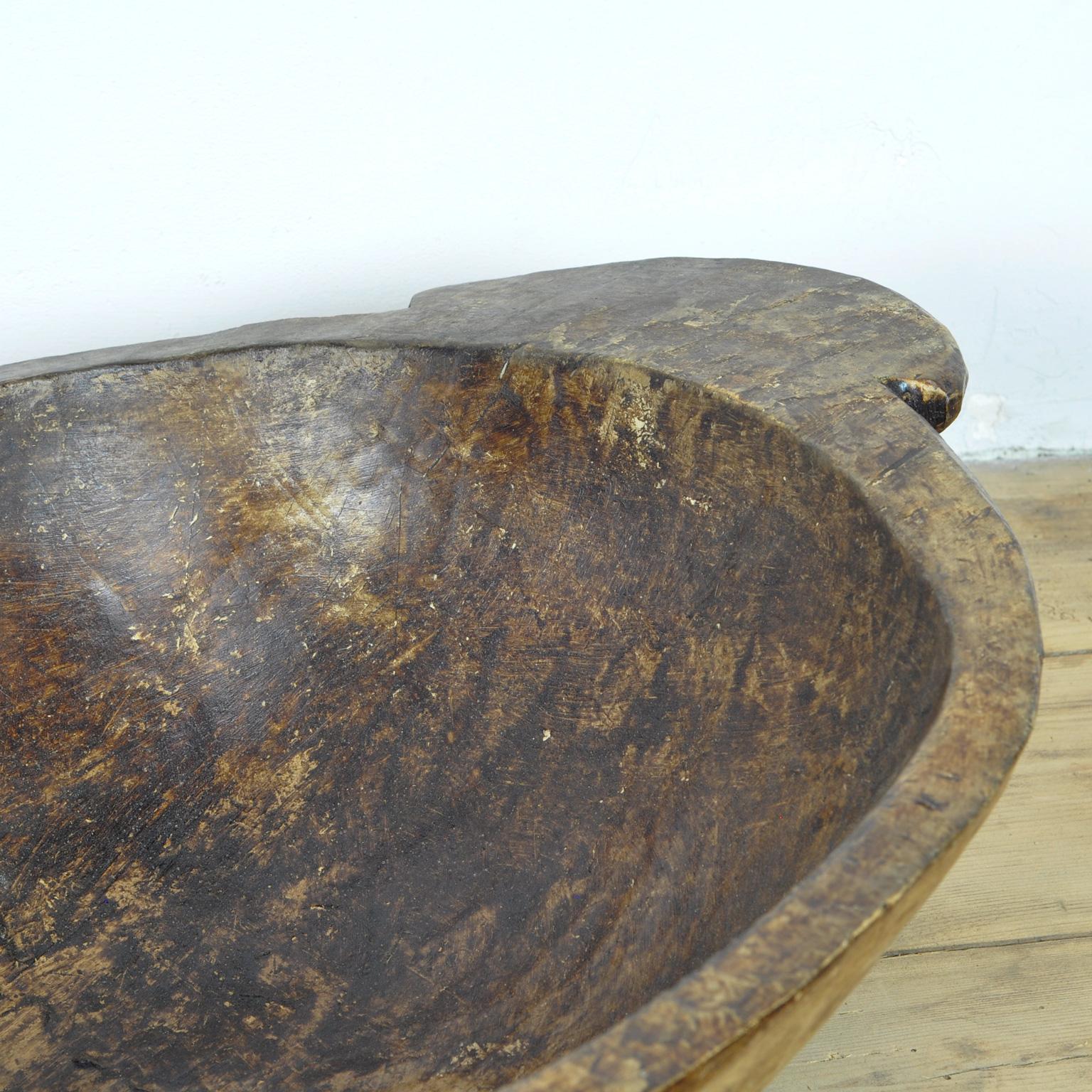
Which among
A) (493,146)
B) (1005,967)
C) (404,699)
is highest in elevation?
(493,146)

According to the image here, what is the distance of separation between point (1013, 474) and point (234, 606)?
1.27 metres

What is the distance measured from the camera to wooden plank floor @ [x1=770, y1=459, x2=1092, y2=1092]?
1.03 m

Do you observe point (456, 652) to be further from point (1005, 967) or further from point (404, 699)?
point (1005, 967)

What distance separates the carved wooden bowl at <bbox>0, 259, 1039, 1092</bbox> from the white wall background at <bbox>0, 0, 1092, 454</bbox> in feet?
0.92

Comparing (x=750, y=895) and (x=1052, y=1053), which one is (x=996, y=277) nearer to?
(x=1052, y=1053)

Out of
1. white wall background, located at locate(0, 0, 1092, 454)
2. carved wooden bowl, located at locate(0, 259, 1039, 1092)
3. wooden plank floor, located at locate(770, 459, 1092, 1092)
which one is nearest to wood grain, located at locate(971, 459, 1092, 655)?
wooden plank floor, located at locate(770, 459, 1092, 1092)

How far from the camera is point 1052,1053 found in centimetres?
104

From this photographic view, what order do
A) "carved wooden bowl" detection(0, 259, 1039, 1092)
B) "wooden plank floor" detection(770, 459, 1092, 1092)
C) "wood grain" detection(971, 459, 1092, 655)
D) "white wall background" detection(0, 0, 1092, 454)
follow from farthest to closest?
"wood grain" detection(971, 459, 1092, 655) → "white wall background" detection(0, 0, 1092, 454) → "wooden plank floor" detection(770, 459, 1092, 1092) → "carved wooden bowl" detection(0, 259, 1039, 1092)

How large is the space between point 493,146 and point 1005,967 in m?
1.07

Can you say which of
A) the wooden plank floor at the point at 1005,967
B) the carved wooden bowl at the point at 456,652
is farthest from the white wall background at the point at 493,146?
the wooden plank floor at the point at 1005,967

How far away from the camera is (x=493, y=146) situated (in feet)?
4.65

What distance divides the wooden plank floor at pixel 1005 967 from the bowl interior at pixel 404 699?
0.32 meters

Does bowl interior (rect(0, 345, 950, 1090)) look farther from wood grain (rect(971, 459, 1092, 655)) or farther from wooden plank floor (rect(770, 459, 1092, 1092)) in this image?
wood grain (rect(971, 459, 1092, 655))

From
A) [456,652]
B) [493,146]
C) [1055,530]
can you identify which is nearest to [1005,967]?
[456,652]
